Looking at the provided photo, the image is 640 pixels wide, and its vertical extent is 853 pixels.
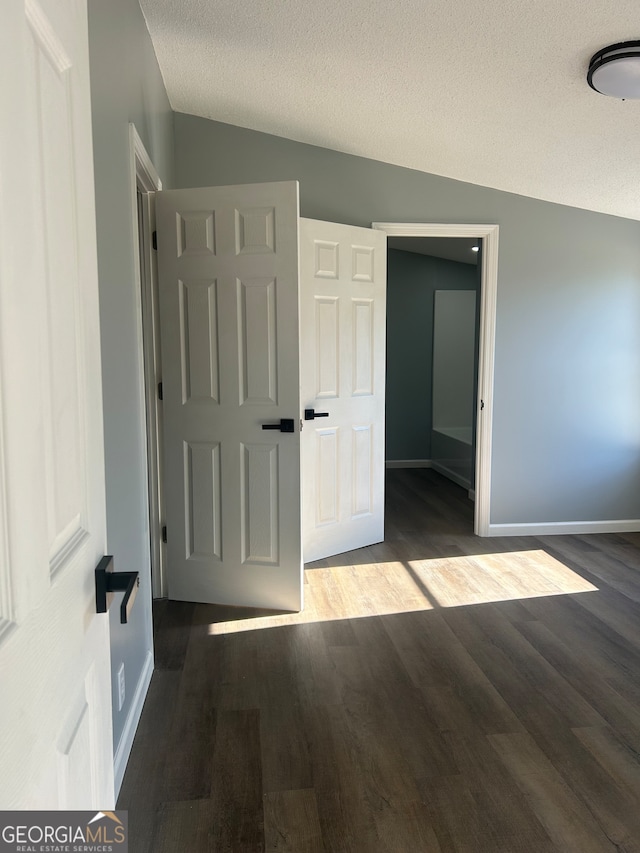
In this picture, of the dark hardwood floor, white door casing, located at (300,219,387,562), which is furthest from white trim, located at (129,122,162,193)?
the dark hardwood floor

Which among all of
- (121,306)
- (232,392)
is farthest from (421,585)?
(121,306)

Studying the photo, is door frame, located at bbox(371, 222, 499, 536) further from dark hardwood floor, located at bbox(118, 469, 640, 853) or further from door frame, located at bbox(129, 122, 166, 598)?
door frame, located at bbox(129, 122, 166, 598)

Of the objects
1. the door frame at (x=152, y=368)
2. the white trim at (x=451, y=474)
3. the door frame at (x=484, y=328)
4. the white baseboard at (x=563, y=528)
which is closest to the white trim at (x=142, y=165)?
the door frame at (x=152, y=368)

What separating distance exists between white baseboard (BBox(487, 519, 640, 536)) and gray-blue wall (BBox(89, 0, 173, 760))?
2.80 m

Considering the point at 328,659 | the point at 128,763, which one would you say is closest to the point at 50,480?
the point at 128,763

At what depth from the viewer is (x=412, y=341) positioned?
7.16 metres

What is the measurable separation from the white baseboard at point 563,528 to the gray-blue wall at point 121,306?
2.80m

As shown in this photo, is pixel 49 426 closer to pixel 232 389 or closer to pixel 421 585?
pixel 232 389

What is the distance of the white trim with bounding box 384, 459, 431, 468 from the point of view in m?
7.27

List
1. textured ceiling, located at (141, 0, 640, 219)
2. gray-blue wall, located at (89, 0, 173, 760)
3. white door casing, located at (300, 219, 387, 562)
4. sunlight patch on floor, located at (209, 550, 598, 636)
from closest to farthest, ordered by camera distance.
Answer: gray-blue wall, located at (89, 0, 173, 760)
textured ceiling, located at (141, 0, 640, 219)
sunlight patch on floor, located at (209, 550, 598, 636)
white door casing, located at (300, 219, 387, 562)

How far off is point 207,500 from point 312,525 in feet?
3.21

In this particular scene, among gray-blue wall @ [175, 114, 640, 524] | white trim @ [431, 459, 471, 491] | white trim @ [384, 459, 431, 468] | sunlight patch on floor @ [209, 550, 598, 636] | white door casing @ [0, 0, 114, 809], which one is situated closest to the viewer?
white door casing @ [0, 0, 114, 809]

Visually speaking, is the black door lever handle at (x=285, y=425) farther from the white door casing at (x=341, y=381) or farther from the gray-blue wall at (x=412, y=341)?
the gray-blue wall at (x=412, y=341)

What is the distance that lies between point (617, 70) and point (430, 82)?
84 cm
